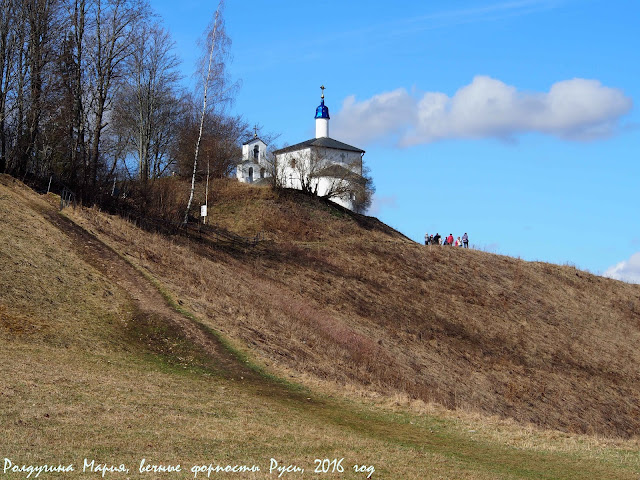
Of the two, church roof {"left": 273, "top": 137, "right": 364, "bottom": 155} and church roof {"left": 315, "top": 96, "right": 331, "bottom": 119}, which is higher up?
church roof {"left": 315, "top": 96, "right": 331, "bottom": 119}

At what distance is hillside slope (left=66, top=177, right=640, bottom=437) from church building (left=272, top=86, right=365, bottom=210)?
115 inches

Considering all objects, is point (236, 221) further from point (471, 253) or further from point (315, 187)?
point (471, 253)

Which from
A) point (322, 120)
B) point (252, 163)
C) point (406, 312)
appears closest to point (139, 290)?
point (406, 312)

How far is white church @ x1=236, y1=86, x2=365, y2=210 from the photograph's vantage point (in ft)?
186

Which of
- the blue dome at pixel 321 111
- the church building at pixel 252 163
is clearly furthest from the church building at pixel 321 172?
the blue dome at pixel 321 111

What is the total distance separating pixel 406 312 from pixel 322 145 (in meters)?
28.1

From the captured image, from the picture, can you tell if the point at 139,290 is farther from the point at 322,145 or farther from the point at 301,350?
the point at 322,145

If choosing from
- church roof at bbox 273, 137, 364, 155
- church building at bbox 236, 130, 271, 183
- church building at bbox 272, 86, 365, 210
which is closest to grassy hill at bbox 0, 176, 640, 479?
church building at bbox 272, 86, 365, 210

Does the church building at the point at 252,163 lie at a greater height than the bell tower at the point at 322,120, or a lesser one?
lesser

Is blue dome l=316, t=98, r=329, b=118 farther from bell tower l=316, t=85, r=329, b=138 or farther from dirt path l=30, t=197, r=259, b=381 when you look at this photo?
dirt path l=30, t=197, r=259, b=381

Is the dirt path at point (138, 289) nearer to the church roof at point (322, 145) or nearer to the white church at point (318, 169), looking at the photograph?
the white church at point (318, 169)

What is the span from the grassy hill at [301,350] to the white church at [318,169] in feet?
14.5

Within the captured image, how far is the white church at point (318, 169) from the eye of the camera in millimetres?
56750

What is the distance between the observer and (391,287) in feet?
134
